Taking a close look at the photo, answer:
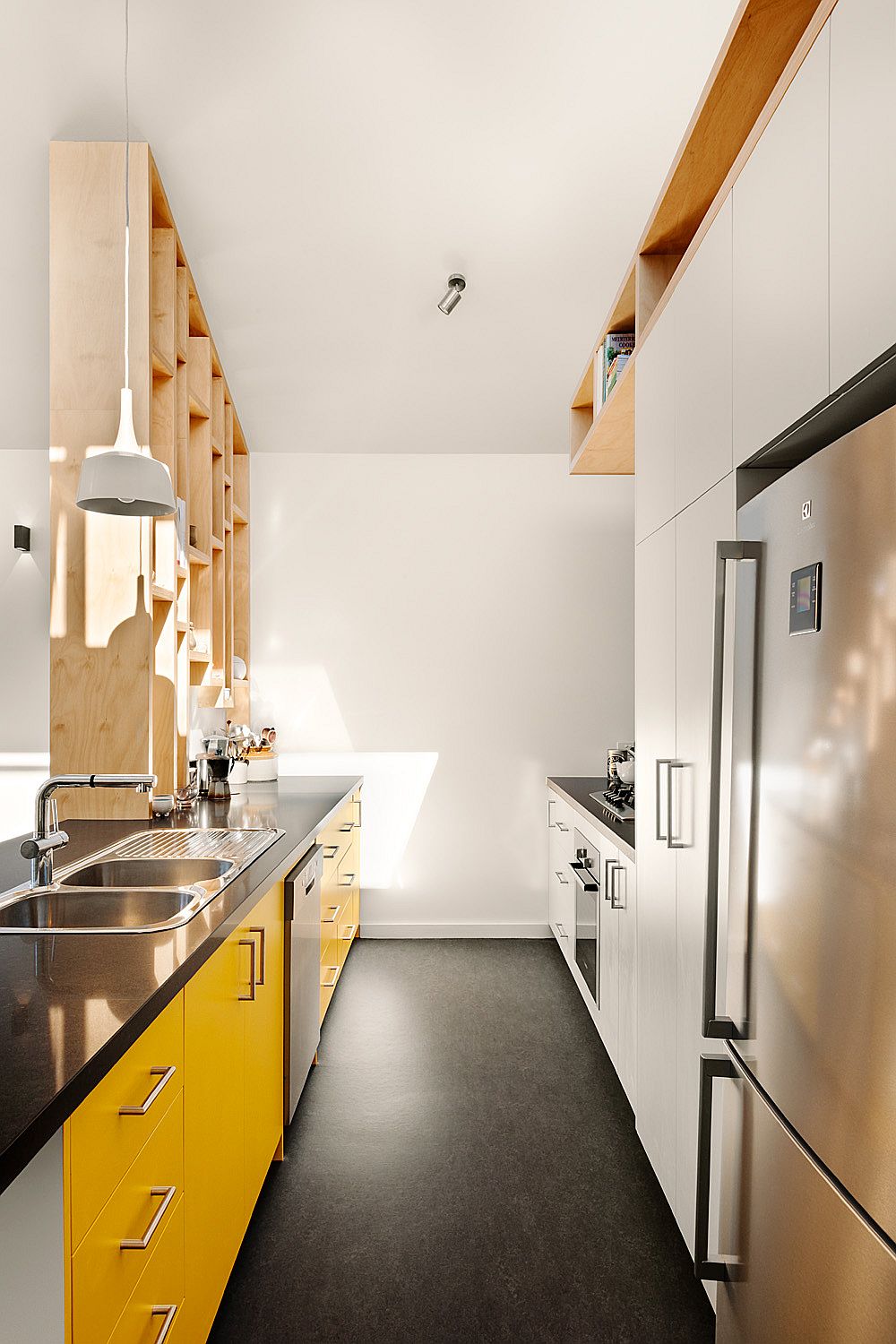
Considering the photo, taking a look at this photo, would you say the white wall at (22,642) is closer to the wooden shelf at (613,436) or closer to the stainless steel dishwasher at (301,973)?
the stainless steel dishwasher at (301,973)

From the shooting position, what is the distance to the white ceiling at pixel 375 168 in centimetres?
247

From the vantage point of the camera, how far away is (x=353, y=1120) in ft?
8.52

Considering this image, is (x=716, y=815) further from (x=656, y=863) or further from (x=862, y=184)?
(x=862, y=184)

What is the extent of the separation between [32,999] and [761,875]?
3.46ft

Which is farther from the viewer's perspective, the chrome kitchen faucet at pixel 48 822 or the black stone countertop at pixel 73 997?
the chrome kitchen faucet at pixel 48 822

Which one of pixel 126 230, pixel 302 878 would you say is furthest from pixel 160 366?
pixel 302 878

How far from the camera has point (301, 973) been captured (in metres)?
2.48

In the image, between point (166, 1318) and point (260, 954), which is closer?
point (166, 1318)

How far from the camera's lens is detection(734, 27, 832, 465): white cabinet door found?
3.86ft

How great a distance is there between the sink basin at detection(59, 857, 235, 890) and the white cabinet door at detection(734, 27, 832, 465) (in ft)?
4.86

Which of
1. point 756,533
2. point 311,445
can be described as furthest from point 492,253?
point 756,533

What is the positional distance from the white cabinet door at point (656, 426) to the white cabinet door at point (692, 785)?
20cm

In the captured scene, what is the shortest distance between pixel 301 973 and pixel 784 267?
7.00 ft

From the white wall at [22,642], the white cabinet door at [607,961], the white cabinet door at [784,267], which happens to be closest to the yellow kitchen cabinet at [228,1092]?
the white cabinet door at [607,961]
